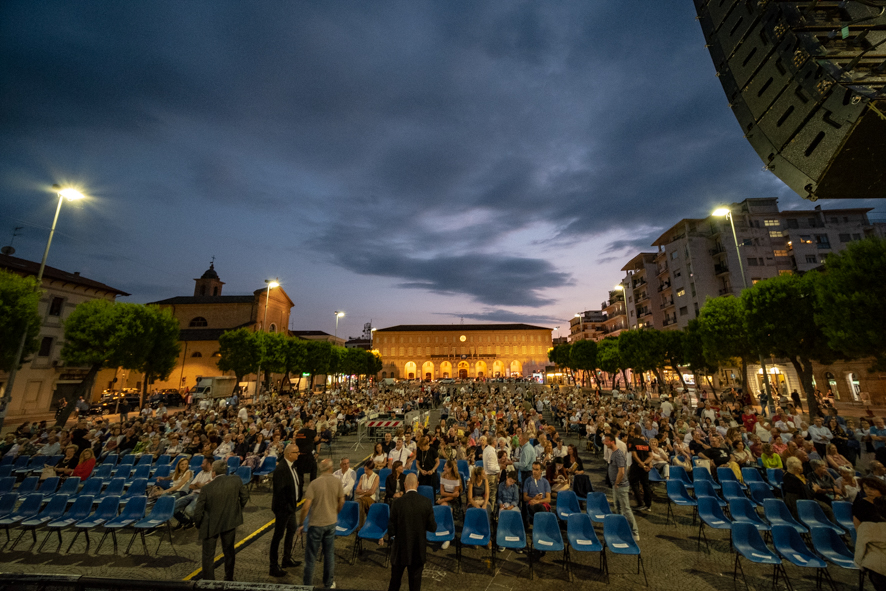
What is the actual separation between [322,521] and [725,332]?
30478 millimetres

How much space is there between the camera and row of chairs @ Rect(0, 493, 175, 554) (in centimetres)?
693

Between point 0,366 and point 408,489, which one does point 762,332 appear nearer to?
point 408,489

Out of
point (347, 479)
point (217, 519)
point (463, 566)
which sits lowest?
point (463, 566)

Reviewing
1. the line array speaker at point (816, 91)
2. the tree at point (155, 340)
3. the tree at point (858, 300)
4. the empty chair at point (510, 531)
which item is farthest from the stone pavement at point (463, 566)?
the tree at point (155, 340)

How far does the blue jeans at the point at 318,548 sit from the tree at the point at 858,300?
20550 millimetres

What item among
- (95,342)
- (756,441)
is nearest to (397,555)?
(756,441)

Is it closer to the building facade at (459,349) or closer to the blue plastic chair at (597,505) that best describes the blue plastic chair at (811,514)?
the blue plastic chair at (597,505)

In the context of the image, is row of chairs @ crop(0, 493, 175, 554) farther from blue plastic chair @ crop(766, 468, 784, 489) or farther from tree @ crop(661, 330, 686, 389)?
tree @ crop(661, 330, 686, 389)

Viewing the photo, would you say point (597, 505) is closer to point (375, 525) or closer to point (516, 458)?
point (516, 458)

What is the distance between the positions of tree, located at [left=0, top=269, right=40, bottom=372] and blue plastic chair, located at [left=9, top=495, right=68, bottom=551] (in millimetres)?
15940

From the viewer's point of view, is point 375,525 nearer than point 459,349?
Yes

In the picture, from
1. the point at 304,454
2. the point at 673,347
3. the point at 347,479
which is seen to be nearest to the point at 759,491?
the point at 347,479

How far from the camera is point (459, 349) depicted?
108m

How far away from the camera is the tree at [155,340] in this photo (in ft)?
94.1
